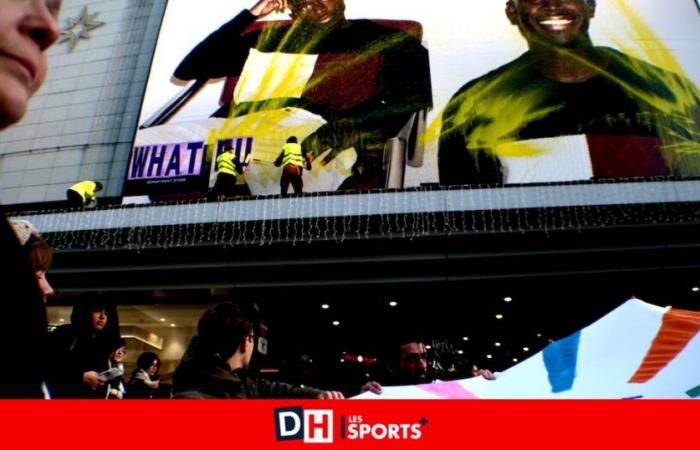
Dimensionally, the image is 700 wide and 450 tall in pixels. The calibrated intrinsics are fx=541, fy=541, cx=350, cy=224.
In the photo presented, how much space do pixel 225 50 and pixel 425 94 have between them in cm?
573

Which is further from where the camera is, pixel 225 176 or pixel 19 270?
pixel 225 176

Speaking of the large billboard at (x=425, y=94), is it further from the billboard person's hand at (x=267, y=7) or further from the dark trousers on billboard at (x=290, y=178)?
the dark trousers on billboard at (x=290, y=178)

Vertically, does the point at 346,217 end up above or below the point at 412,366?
above

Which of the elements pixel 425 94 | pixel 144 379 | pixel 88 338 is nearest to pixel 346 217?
pixel 425 94

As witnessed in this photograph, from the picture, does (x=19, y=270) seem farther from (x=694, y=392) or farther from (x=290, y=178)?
(x=290, y=178)

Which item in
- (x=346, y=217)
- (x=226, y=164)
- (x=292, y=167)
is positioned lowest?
(x=346, y=217)

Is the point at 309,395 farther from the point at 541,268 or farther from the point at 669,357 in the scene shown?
the point at 541,268

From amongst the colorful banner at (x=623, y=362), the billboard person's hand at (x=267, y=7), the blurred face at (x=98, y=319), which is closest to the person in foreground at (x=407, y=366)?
the colorful banner at (x=623, y=362)

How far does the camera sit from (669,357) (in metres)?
2.41

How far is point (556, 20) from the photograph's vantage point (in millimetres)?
13594
